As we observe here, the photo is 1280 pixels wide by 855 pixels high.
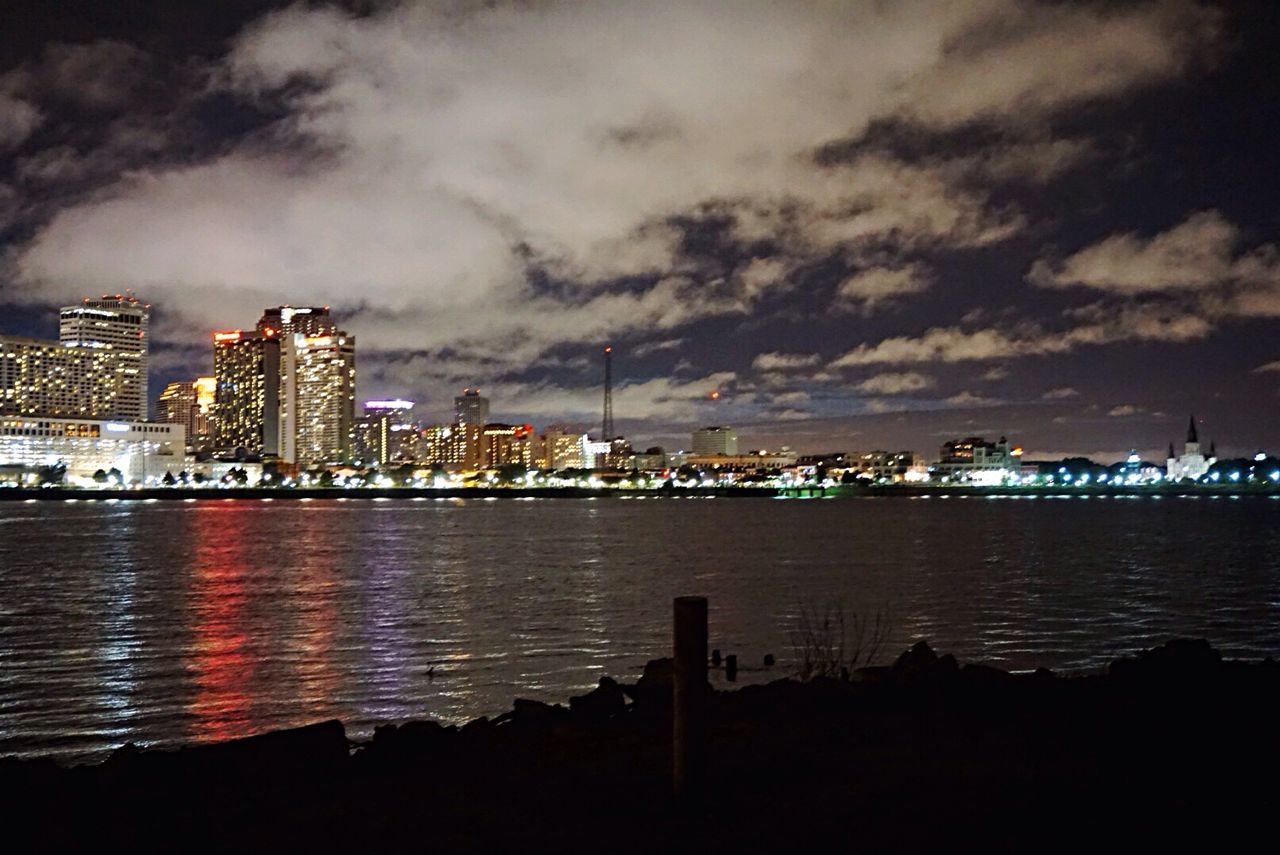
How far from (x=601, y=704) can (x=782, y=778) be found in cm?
525

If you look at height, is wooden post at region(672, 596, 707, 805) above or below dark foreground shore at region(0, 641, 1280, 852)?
above

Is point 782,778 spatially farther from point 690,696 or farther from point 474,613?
point 474,613

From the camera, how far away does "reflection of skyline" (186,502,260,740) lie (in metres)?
16.8

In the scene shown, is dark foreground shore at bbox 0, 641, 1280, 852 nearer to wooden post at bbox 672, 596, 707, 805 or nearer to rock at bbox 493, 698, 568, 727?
rock at bbox 493, 698, 568, 727

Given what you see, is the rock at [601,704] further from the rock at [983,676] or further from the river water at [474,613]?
the river water at [474,613]

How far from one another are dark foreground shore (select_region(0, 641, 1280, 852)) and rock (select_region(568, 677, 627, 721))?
22.8 inches

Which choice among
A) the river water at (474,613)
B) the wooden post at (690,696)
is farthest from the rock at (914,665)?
the river water at (474,613)

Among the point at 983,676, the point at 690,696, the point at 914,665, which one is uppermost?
the point at 690,696

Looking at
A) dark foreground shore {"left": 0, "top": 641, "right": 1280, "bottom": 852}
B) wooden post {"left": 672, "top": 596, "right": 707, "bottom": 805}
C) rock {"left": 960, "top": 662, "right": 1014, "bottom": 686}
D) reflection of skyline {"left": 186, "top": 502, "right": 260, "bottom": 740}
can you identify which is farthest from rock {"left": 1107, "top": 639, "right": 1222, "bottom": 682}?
reflection of skyline {"left": 186, "top": 502, "right": 260, "bottom": 740}

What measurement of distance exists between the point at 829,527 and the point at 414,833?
8883cm

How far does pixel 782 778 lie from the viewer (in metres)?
7.48

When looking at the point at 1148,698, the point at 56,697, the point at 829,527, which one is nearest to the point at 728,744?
the point at 1148,698

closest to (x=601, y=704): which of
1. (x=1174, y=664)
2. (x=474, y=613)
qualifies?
(x=1174, y=664)

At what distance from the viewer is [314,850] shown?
690cm
